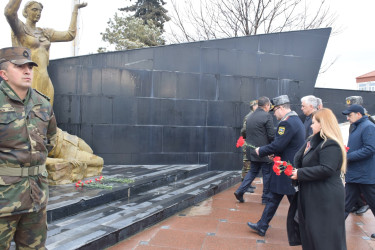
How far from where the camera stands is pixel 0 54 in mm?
2170

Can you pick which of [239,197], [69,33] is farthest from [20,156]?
[69,33]

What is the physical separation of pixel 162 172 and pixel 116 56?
2889 mm

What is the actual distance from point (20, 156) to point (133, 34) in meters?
18.8

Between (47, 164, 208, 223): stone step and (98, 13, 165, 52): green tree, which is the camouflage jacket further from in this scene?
(98, 13, 165, 52): green tree

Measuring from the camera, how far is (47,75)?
5.37 metres

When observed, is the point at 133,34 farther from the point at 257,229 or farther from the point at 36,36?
the point at 257,229

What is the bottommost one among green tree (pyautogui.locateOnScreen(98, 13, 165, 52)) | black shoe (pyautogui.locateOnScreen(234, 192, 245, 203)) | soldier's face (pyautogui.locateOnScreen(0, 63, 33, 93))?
black shoe (pyautogui.locateOnScreen(234, 192, 245, 203))

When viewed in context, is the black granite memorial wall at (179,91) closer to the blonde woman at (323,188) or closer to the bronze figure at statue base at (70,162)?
the bronze figure at statue base at (70,162)

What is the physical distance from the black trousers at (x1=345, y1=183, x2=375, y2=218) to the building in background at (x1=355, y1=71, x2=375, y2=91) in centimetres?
2345

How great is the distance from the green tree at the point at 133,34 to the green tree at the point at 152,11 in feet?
3.54

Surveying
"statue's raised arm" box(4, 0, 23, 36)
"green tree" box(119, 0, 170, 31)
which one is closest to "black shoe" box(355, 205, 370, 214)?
"statue's raised arm" box(4, 0, 23, 36)

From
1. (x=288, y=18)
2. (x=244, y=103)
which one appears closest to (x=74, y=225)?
(x=244, y=103)

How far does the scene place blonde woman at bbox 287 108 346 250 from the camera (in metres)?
2.51

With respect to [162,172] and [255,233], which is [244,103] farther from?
[255,233]
